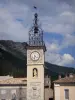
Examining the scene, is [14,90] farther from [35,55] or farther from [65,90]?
[65,90]

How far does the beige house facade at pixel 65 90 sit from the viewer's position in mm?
45844

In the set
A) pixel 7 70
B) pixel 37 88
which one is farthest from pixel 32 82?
pixel 7 70

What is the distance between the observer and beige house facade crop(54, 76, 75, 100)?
4584 cm

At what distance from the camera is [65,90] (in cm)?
4628

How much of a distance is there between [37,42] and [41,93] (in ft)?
23.2

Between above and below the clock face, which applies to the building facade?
below

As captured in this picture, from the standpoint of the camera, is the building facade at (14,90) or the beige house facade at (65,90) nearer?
the beige house facade at (65,90)

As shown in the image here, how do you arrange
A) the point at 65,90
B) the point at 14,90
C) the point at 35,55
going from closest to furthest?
the point at 65,90 < the point at 35,55 < the point at 14,90

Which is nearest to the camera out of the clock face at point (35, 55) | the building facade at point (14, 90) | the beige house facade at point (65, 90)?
the beige house facade at point (65, 90)

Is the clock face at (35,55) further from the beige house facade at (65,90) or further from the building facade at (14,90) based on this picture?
the building facade at (14,90)

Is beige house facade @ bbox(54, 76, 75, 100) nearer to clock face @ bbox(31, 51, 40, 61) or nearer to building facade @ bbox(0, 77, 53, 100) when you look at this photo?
clock face @ bbox(31, 51, 40, 61)

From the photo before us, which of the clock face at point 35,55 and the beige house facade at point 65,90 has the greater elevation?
the clock face at point 35,55

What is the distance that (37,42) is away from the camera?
49906 millimetres

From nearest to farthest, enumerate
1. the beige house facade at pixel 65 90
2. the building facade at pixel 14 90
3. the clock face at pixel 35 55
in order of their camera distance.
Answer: the beige house facade at pixel 65 90 < the clock face at pixel 35 55 < the building facade at pixel 14 90
